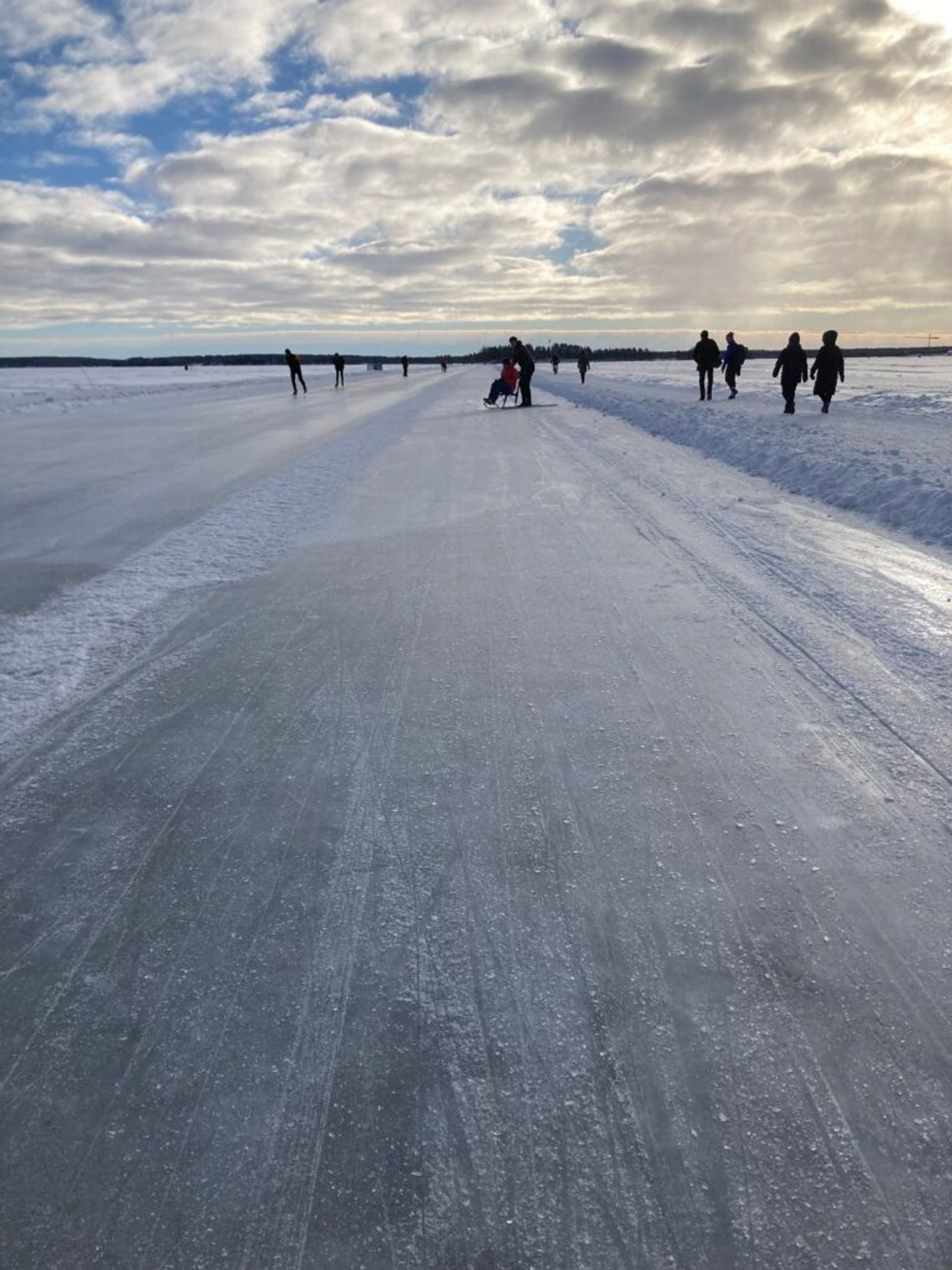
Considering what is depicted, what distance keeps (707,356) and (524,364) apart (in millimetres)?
4962

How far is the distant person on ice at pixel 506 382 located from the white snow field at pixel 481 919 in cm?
1765

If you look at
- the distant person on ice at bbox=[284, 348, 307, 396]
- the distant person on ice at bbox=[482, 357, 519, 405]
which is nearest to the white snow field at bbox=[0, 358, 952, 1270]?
the distant person on ice at bbox=[482, 357, 519, 405]

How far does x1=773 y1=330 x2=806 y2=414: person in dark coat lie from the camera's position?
16.2 m

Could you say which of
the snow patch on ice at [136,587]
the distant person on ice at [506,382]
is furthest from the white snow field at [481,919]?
the distant person on ice at [506,382]

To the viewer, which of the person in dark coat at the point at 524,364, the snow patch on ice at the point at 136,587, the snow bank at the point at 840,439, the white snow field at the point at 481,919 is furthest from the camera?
the person in dark coat at the point at 524,364

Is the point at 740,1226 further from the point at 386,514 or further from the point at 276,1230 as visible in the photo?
the point at 386,514

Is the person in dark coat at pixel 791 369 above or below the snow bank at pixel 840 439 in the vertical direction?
above

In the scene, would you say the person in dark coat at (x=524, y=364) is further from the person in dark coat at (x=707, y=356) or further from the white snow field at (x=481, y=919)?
the white snow field at (x=481, y=919)

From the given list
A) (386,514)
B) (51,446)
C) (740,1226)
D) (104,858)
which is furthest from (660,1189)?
(51,446)

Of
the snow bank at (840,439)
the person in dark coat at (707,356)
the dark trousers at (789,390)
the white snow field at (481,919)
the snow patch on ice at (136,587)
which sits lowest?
the white snow field at (481,919)

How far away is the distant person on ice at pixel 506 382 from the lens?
72.8 feet

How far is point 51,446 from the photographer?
1561 cm

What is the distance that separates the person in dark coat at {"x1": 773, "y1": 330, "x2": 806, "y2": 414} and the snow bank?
1.49ft

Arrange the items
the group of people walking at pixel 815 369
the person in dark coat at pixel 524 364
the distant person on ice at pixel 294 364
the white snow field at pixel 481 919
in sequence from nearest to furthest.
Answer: the white snow field at pixel 481 919 → the group of people walking at pixel 815 369 → the person in dark coat at pixel 524 364 → the distant person on ice at pixel 294 364
